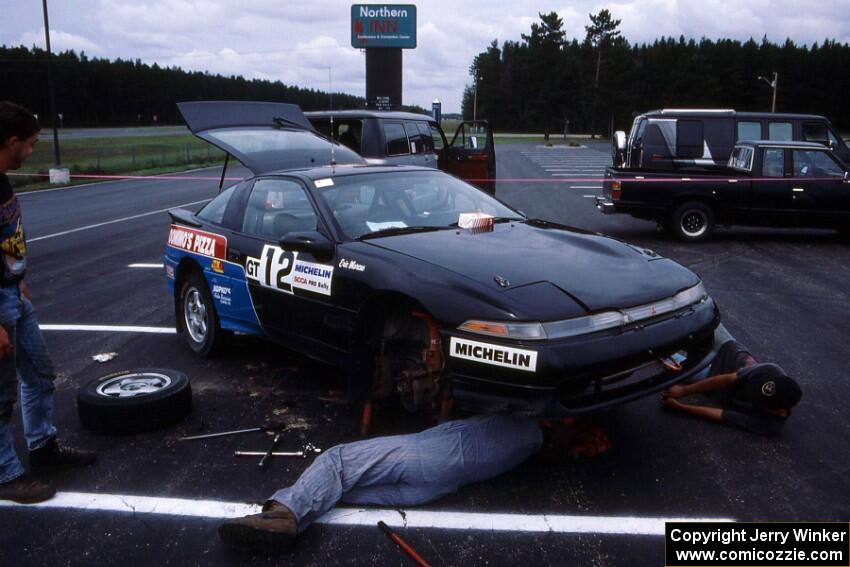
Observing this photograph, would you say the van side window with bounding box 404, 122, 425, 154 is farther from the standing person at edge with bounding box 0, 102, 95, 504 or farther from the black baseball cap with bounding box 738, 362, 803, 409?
the standing person at edge with bounding box 0, 102, 95, 504

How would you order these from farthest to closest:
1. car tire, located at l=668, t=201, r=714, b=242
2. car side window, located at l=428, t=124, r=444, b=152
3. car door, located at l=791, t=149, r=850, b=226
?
car side window, located at l=428, t=124, r=444, b=152 < car tire, located at l=668, t=201, r=714, b=242 < car door, located at l=791, t=149, r=850, b=226

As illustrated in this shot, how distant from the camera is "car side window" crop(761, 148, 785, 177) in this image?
10930mm

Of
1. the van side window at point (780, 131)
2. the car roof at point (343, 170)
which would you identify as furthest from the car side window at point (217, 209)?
the van side window at point (780, 131)

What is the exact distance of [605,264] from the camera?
3830 millimetres

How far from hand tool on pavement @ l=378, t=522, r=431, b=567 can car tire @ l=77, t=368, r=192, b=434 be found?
1.77m

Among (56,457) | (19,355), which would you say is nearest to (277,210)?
(19,355)

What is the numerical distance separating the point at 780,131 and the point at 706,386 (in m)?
11.3

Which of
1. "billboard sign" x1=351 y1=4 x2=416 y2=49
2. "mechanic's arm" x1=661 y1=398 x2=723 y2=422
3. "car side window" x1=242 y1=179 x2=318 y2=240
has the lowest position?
"mechanic's arm" x1=661 y1=398 x2=723 y2=422

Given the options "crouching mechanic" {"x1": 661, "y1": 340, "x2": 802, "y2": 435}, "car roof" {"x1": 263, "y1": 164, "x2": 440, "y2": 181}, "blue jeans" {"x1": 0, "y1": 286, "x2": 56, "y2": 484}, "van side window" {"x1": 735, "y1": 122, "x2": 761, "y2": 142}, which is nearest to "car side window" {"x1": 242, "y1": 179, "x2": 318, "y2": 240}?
"car roof" {"x1": 263, "y1": 164, "x2": 440, "y2": 181}

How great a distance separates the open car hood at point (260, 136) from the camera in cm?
631

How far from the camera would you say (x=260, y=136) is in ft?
22.1

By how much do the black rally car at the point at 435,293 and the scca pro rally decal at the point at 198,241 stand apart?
17mm

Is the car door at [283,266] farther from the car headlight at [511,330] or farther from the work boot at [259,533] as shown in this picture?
the work boot at [259,533]

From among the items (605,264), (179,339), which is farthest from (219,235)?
(605,264)
